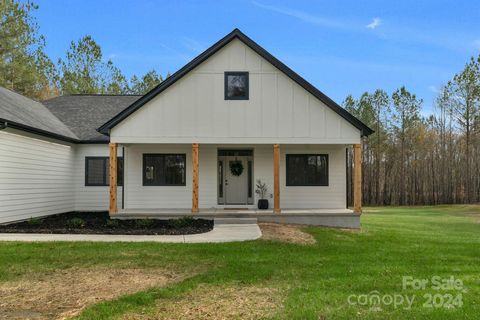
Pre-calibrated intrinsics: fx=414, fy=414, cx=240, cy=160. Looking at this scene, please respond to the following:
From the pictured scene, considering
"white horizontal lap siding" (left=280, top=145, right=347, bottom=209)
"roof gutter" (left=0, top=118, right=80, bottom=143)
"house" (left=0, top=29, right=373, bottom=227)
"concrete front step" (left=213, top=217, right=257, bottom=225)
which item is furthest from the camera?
"white horizontal lap siding" (left=280, top=145, right=347, bottom=209)

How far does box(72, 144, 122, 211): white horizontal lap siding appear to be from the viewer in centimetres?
1662

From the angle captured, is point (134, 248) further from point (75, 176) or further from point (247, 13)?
point (247, 13)

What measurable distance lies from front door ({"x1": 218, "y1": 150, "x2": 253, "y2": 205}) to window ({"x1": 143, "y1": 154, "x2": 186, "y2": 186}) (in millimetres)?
1508

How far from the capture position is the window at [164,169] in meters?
15.5

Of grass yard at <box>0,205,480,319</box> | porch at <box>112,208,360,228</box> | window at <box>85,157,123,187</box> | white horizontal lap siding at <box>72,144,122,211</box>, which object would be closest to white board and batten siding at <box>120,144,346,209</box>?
window at <box>85,157,123,187</box>

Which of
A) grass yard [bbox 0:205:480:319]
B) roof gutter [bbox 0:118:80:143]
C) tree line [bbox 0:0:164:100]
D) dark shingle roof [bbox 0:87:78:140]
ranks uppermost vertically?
tree line [bbox 0:0:164:100]

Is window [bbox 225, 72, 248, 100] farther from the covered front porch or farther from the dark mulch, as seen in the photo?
the dark mulch

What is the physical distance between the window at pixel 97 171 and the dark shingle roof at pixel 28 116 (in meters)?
1.19

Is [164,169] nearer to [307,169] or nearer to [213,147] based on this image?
[213,147]

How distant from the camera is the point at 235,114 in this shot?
45.2ft

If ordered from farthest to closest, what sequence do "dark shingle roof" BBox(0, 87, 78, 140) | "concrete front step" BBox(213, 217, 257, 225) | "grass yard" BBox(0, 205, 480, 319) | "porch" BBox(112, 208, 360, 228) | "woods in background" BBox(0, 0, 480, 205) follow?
"woods in background" BBox(0, 0, 480, 205), "porch" BBox(112, 208, 360, 228), "concrete front step" BBox(213, 217, 257, 225), "dark shingle roof" BBox(0, 87, 78, 140), "grass yard" BBox(0, 205, 480, 319)

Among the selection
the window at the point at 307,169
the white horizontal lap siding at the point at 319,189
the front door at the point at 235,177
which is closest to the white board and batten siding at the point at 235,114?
the white horizontal lap siding at the point at 319,189

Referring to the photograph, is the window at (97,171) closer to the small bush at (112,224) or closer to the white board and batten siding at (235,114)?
the white board and batten siding at (235,114)

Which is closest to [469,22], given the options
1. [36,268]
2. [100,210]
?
[100,210]
